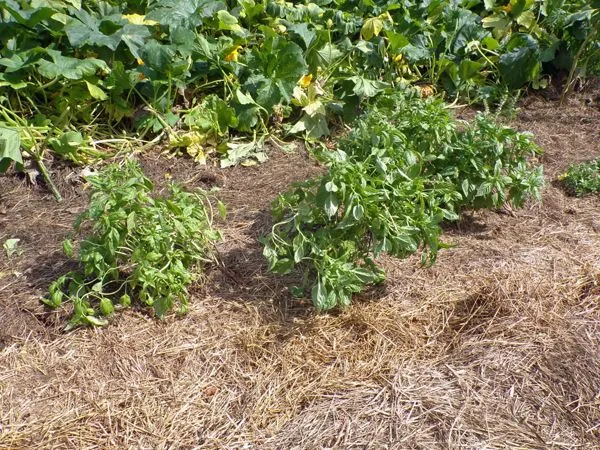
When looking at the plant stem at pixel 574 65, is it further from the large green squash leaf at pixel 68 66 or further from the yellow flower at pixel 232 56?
the large green squash leaf at pixel 68 66

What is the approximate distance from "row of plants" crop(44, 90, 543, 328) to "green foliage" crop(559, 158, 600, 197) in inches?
26.8

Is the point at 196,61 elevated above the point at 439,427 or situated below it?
above

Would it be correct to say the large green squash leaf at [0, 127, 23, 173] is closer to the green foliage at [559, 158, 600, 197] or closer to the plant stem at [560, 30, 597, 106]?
the green foliage at [559, 158, 600, 197]

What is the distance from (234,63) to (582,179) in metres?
2.29

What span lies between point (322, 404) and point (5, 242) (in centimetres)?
200

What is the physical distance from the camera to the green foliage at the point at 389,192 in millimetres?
2803

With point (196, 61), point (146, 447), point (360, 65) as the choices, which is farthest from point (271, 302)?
point (360, 65)

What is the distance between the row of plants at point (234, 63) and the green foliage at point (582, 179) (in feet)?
3.73

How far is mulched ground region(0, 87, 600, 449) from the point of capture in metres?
A: 2.55

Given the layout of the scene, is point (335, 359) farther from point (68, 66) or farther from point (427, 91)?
point (427, 91)

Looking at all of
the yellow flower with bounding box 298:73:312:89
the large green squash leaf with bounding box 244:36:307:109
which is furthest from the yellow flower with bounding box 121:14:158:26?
the yellow flower with bounding box 298:73:312:89

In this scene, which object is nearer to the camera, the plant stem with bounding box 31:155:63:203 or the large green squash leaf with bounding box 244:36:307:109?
the plant stem with bounding box 31:155:63:203

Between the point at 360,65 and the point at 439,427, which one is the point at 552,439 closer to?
the point at 439,427

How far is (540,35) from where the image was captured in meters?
5.21
